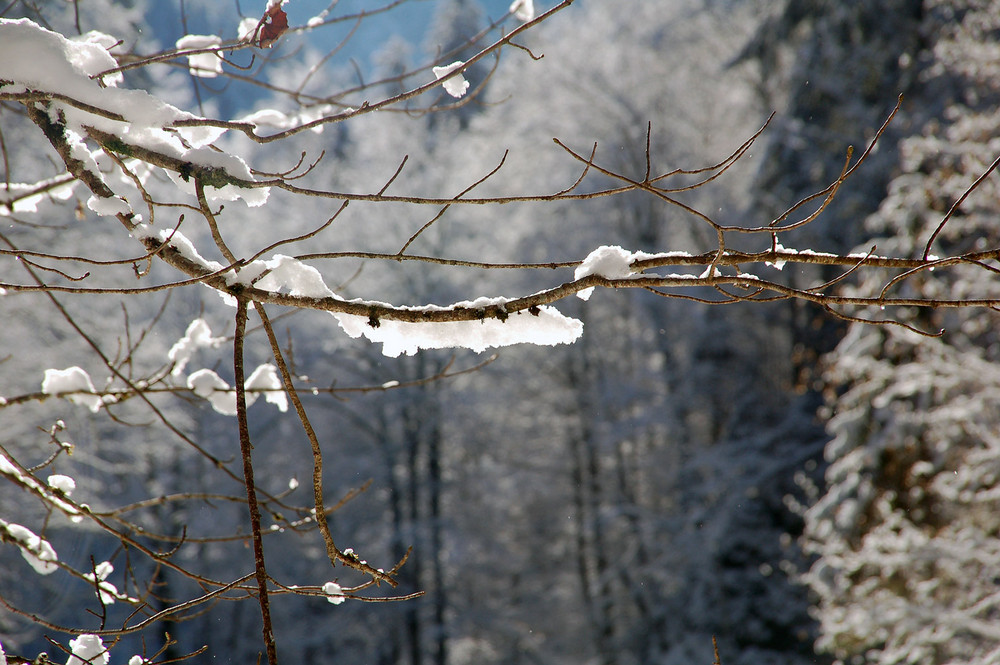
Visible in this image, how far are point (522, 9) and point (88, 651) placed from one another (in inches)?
77.2

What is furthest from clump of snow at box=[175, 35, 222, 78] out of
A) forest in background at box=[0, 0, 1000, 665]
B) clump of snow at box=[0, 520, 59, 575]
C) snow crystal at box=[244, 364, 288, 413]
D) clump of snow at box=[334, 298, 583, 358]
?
forest in background at box=[0, 0, 1000, 665]

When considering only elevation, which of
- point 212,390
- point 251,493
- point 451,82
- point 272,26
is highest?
point 272,26

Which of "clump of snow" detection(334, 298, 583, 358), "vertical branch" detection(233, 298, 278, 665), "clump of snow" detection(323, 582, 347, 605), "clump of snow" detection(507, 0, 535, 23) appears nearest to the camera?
"vertical branch" detection(233, 298, 278, 665)

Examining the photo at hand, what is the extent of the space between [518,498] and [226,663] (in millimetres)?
5761

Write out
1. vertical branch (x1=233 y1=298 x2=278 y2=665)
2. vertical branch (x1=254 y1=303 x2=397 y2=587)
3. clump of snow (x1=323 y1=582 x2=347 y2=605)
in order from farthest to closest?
1. clump of snow (x1=323 y1=582 x2=347 y2=605)
2. vertical branch (x1=254 y1=303 x2=397 y2=587)
3. vertical branch (x1=233 y1=298 x2=278 y2=665)

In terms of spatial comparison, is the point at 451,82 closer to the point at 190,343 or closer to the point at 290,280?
the point at 290,280

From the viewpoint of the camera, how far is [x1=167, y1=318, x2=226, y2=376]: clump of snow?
2146 mm

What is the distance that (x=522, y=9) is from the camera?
1898 mm

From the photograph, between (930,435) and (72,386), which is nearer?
(72,386)

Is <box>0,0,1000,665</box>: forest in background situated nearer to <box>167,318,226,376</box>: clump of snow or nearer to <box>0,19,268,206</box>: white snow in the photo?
<box>167,318,226,376</box>: clump of snow

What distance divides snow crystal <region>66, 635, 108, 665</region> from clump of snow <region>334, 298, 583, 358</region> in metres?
0.99

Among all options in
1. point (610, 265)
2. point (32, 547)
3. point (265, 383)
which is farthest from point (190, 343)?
point (610, 265)

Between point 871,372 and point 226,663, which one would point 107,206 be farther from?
point 226,663

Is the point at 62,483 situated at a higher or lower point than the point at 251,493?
higher
